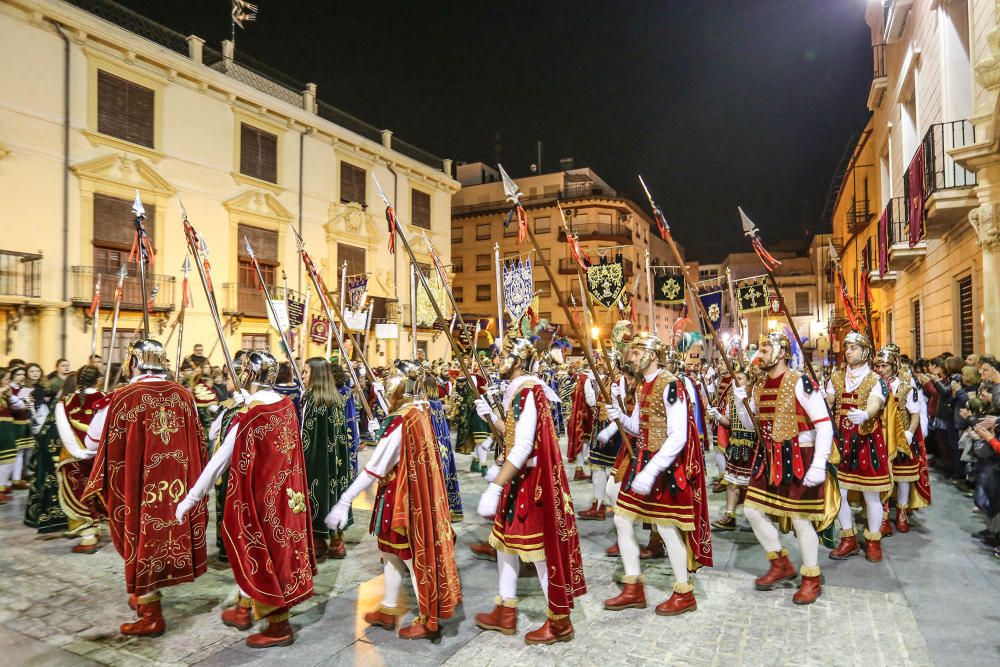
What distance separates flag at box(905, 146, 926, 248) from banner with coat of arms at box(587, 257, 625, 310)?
5.90 meters

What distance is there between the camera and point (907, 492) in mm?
6688

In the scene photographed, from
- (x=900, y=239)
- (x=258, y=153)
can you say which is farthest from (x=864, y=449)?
(x=258, y=153)

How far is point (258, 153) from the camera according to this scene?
21312 millimetres

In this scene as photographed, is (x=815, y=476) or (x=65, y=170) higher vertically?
(x=65, y=170)

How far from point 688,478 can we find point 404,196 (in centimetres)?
2486

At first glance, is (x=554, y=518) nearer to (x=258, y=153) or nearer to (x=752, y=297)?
(x=752, y=297)

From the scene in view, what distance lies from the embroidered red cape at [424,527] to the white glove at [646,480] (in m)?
1.41

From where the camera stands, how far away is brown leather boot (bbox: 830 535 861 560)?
5.84 m

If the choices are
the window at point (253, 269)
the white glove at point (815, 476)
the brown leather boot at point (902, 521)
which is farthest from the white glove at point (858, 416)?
the window at point (253, 269)

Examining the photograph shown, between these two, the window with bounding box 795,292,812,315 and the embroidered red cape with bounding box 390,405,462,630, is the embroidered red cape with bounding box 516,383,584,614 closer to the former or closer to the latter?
the embroidered red cape with bounding box 390,405,462,630

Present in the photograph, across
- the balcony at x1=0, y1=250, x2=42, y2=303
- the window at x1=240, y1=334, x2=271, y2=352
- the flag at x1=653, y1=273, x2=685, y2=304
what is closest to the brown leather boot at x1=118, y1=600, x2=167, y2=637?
the flag at x1=653, y1=273, x2=685, y2=304

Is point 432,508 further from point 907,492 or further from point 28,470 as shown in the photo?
point 28,470

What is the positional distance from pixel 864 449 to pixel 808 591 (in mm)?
1922

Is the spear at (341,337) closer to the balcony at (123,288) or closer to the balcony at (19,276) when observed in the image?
the balcony at (123,288)
